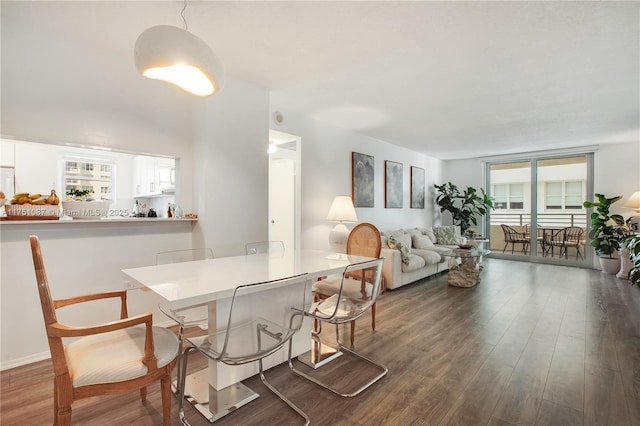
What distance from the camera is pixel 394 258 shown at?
4.33 m

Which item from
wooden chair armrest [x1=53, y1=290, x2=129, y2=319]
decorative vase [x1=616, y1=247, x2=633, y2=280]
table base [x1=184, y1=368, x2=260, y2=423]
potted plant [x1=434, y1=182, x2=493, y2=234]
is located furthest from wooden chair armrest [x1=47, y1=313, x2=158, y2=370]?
decorative vase [x1=616, y1=247, x2=633, y2=280]

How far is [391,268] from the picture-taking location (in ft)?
14.1

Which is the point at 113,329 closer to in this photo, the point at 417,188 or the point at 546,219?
the point at 417,188

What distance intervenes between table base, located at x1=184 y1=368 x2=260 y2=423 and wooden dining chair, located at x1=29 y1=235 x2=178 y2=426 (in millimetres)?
358

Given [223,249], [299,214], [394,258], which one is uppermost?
[299,214]

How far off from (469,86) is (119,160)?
15.0 feet

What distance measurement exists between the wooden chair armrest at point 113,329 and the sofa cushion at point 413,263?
3622mm

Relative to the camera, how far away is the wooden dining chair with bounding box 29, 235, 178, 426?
125 centimetres

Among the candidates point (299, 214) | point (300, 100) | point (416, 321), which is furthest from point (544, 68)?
point (299, 214)

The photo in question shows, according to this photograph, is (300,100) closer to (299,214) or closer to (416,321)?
(299,214)

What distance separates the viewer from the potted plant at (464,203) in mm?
7113

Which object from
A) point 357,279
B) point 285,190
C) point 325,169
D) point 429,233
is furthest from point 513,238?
point 357,279

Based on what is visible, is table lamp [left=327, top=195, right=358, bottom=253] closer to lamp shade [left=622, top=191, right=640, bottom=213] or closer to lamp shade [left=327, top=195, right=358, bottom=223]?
lamp shade [left=327, top=195, right=358, bottom=223]

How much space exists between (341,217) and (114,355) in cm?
310
